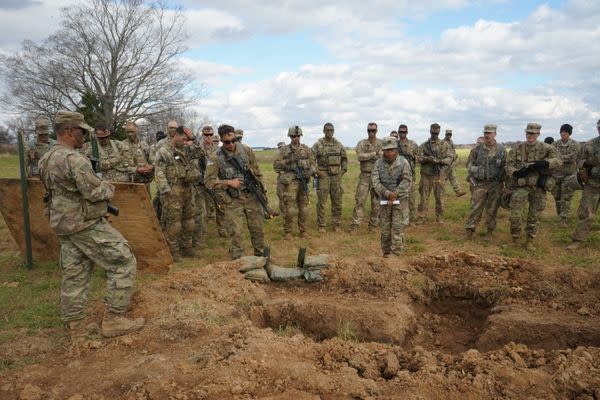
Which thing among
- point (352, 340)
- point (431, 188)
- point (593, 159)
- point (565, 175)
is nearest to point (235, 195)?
point (352, 340)

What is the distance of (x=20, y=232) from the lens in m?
7.16

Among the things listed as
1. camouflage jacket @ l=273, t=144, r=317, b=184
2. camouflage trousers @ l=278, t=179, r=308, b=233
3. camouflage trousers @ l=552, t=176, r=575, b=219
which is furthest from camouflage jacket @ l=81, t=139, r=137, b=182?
camouflage trousers @ l=552, t=176, r=575, b=219

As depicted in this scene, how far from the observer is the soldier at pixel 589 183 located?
7.72 metres

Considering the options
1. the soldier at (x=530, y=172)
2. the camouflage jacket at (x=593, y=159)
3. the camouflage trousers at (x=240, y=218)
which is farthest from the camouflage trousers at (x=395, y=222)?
the camouflage jacket at (x=593, y=159)

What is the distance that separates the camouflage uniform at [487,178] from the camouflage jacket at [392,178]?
2192 mm

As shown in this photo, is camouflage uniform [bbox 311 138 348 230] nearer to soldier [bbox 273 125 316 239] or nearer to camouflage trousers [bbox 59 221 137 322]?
soldier [bbox 273 125 316 239]

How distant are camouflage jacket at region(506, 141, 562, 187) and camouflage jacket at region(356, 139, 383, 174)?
2.79m

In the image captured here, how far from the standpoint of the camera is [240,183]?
671cm

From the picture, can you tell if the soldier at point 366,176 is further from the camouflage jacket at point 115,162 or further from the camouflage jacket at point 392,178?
the camouflage jacket at point 115,162

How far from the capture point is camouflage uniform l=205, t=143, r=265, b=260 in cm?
682

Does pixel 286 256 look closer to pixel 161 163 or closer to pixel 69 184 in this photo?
pixel 161 163

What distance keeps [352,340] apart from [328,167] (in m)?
5.42

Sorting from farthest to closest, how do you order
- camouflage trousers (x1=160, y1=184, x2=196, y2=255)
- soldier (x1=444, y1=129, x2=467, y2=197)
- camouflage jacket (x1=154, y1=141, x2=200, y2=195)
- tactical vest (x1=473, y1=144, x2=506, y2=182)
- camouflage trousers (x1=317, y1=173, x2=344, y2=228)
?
soldier (x1=444, y1=129, x2=467, y2=197), camouflage trousers (x1=317, y1=173, x2=344, y2=228), tactical vest (x1=473, y1=144, x2=506, y2=182), camouflage trousers (x1=160, y1=184, x2=196, y2=255), camouflage jacket (x1=154, y1=141, x2=200, y2=195)

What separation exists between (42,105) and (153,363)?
25.4m
